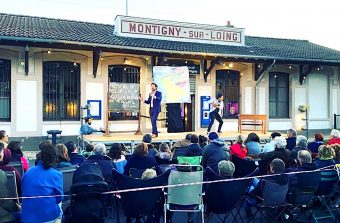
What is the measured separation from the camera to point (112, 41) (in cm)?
1297

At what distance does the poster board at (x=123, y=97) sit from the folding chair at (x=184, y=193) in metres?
7.78

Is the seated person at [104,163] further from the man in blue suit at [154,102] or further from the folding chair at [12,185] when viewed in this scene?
the man in blue suit at [154,102]

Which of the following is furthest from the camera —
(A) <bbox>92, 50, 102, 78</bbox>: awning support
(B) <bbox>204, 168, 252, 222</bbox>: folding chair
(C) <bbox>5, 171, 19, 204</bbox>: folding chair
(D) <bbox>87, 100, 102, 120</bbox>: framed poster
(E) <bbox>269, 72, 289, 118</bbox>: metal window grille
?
(E) <bbox>269, 72, 289, 118</bbox>: metal window grille

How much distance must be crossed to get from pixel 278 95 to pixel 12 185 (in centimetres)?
1457

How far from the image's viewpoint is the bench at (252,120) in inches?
547

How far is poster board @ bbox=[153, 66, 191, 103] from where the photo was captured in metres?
13.8

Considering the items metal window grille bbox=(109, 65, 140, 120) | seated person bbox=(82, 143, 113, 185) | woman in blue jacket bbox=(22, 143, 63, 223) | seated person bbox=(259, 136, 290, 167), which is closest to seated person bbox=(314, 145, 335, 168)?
seated person bbox=(259, 136, 290, 167)

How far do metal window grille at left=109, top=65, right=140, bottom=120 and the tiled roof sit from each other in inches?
42.1

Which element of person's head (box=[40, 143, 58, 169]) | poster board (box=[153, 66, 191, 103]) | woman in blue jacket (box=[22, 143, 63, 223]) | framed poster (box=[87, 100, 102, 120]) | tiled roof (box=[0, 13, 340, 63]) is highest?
tiled roof (box=[0, 13, 340, 63])

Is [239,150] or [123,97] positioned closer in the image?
[239,150]

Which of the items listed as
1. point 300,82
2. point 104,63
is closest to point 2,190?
point 104,63

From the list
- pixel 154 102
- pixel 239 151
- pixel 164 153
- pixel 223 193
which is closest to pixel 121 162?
pixel 164 153

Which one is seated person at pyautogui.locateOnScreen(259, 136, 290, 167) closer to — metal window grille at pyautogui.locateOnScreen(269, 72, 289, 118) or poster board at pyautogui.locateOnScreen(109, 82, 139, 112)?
poster board at pyautogui.locateOnScreen(109, 82, 139, 112)

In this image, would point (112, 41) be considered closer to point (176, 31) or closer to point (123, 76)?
point (123, 76)
